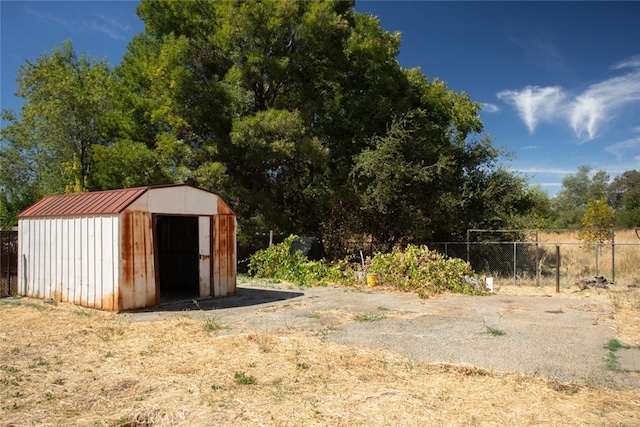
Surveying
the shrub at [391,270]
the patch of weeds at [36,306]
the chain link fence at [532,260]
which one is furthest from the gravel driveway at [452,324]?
the chain link fence at [532,260]

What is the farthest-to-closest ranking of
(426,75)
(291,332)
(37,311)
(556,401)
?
(426,75) → (37,311) → (291,332) → (556,401)

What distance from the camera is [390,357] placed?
20.9 feet

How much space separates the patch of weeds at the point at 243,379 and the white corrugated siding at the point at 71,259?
537 cm

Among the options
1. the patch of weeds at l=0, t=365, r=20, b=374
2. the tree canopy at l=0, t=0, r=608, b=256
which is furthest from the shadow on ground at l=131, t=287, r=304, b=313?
the tree canopy at l=0, t=0, r=608, b=256

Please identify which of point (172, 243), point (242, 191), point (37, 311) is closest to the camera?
point (37, 311)

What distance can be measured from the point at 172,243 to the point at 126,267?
5040 mm

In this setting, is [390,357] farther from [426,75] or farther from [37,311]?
[426,75]

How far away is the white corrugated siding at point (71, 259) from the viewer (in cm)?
995

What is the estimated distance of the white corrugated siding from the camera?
9.95 metres

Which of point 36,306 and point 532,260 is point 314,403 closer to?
point 36,306

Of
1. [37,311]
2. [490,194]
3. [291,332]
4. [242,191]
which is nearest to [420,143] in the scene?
[490,194]

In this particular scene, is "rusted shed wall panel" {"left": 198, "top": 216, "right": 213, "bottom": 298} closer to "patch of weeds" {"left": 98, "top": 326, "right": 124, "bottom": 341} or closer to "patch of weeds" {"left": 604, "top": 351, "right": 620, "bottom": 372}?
"patch of weeds" {"left": 98, "top": 326, "right": 124, "bottom": 341}

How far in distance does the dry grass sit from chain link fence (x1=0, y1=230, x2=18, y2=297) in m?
6.21

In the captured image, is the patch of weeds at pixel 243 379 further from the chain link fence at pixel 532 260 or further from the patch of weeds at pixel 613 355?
the chain link fence at pixel 532 260
